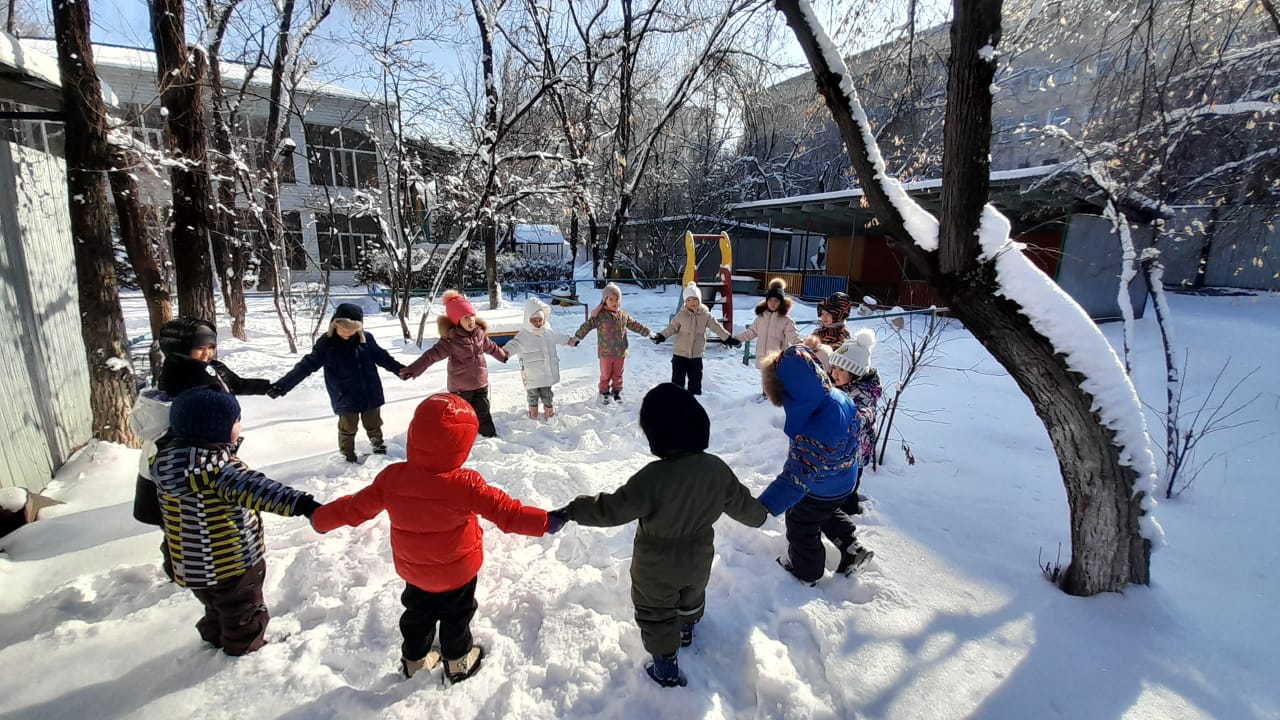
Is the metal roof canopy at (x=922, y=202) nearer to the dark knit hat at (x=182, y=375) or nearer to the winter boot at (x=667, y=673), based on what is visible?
the winter boot at (x=667, y=673)

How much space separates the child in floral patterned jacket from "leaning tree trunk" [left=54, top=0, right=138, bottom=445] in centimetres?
383

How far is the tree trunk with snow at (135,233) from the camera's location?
4176mm

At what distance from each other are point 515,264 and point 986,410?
16028mm

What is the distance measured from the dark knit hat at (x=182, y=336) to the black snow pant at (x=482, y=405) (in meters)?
2.22

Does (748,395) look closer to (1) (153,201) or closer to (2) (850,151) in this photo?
(2) (850,151)

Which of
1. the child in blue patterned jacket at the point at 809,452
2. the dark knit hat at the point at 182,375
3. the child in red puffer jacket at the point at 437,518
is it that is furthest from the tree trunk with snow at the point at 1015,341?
the dark knit hat at the point at 182,375

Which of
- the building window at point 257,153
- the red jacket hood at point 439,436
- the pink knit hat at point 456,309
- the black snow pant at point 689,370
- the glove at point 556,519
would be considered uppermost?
the building window at point 257,153

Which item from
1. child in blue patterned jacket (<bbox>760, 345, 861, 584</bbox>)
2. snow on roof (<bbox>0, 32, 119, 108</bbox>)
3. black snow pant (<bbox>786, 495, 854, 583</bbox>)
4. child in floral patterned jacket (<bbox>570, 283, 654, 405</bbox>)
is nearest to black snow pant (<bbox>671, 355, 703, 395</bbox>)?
child in floral patterned jacket (<bbox>570, 283, 654, 405</bbox>)

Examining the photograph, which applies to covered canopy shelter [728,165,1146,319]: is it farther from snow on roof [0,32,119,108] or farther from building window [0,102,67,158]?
building window [0,102,67,158]

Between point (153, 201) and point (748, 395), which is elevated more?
point (153, 201)

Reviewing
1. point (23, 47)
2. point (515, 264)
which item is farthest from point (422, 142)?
point (23, 47)

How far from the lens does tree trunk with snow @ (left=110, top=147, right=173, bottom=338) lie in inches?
164

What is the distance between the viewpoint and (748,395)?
618cm

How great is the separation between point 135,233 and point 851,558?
6.25m
